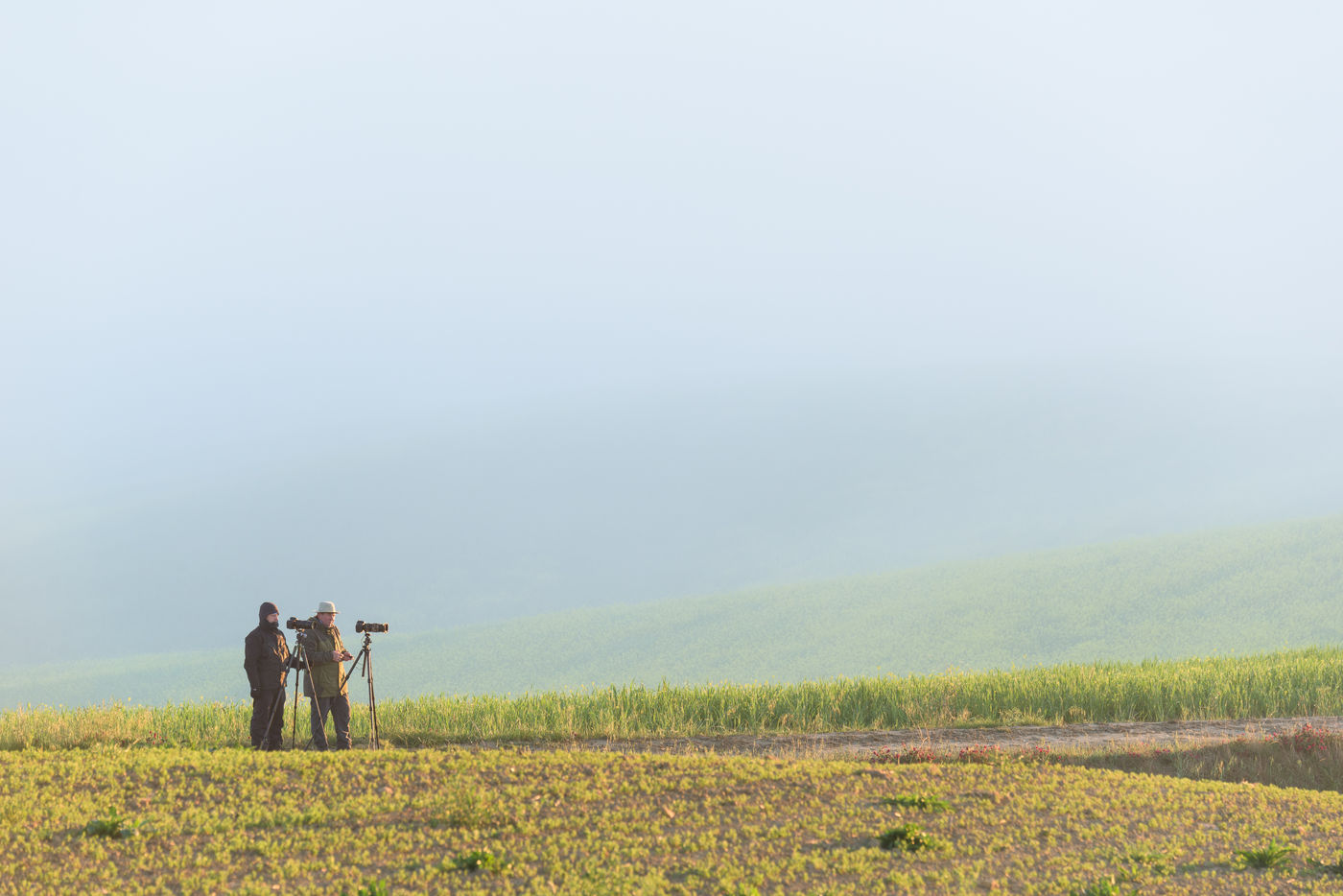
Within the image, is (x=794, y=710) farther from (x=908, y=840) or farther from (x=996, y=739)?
(x=908, y=840)

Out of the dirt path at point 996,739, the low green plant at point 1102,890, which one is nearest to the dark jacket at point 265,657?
the dirt path at point 996,739

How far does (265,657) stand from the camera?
651 inches

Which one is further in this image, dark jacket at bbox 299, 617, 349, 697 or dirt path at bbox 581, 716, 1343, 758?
dirt path at bbox 581, 716, 1343, 758

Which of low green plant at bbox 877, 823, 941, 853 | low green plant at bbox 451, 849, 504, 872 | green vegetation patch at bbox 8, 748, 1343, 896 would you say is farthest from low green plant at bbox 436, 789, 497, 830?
low green plant at bbox 877, 823, 941, 853

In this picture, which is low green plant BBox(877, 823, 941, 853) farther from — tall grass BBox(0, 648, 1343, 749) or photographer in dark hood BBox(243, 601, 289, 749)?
photographer in dark hood BBox(243, 601, 289, 749)

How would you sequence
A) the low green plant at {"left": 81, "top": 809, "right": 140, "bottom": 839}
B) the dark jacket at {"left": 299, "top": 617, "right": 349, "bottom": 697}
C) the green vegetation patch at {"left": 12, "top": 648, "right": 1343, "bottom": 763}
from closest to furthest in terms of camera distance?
the low green plant at {"left": 81, "top": 809, "right": 140, "bottom": 839} → the dark jacket at {"left": 299, "top": 617, "right": 349, "bottom": 697} → the green vegetation patch at {"left": 12, "top": 648, "right": 1343, "bottom": 763}

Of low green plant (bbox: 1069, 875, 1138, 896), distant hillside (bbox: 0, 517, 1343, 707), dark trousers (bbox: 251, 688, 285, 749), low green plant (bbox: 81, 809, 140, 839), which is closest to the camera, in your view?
low green plant (bbox: 1069, 875, 1138, 896)

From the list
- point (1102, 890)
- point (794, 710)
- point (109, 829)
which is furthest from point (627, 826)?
point (794, 710)

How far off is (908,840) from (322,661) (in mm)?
9957

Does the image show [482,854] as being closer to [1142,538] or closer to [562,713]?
[562,713]

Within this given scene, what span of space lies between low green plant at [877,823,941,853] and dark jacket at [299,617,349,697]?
960 cm

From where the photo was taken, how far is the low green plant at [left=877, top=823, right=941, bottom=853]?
10641 mm

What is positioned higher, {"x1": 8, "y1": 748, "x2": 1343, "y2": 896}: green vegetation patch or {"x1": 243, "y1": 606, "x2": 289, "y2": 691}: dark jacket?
{"x1": 243, "y1": 606, "x2": 289, "y2": 691}: dark jacket

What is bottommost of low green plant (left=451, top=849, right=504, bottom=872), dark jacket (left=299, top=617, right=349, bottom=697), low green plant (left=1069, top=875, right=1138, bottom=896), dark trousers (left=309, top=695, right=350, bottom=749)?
low green plant (left=1069, top=875, right=1138, bottom=896)
